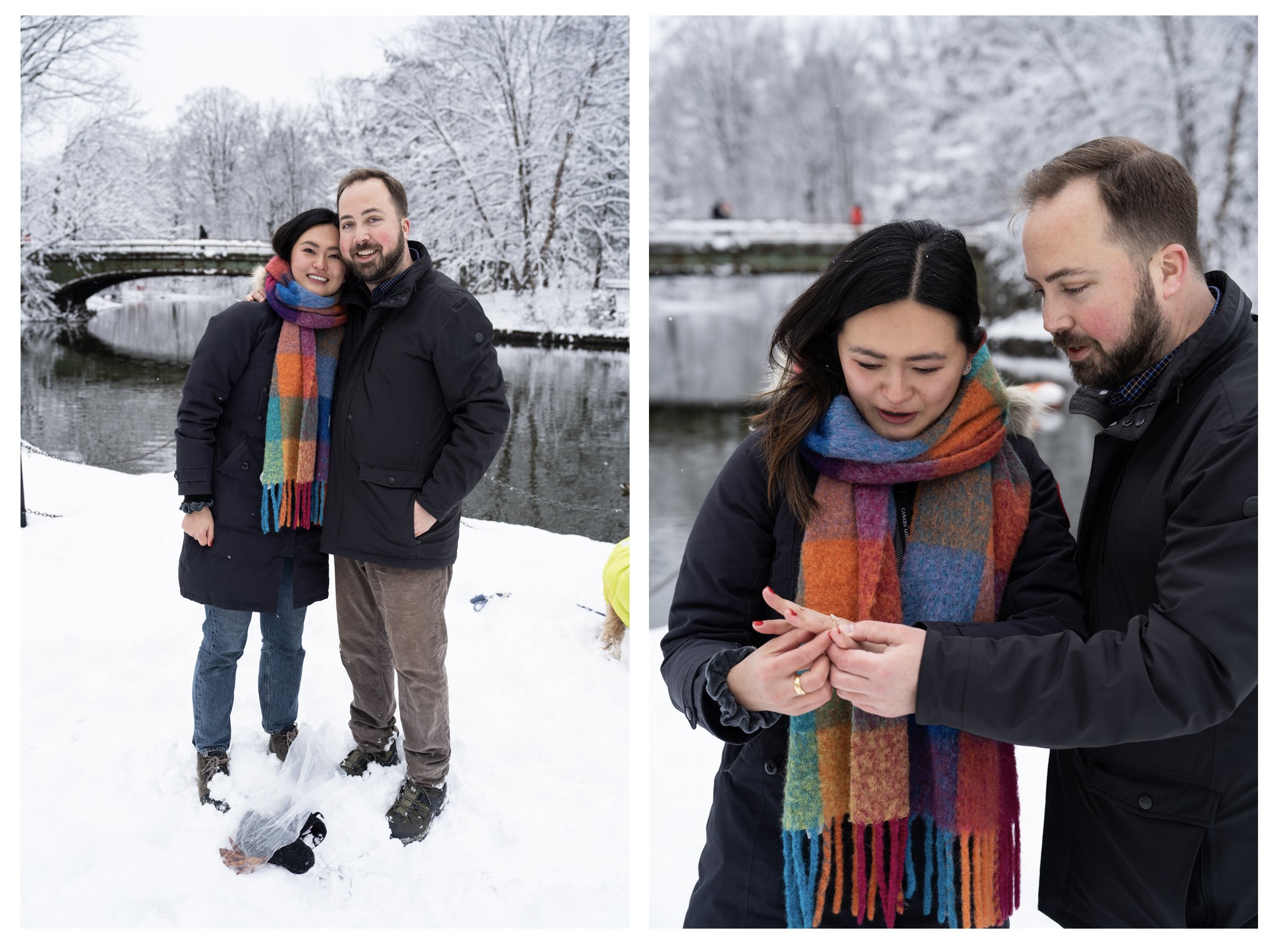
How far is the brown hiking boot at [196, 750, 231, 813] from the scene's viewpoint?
2.11 m

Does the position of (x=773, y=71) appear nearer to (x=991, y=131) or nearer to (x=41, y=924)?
(x=991, y=131)

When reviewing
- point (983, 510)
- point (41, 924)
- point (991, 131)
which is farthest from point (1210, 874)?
point (991, 131)

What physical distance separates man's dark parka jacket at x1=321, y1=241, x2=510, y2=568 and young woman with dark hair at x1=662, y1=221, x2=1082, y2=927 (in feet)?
3.20

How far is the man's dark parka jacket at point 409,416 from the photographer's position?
2010 mm

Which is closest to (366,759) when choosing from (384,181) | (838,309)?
(384,181)

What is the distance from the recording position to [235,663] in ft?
7.07

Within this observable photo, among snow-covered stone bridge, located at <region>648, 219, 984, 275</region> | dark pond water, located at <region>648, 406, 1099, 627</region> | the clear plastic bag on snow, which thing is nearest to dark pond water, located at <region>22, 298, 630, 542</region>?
dark pond water, located at <region>648, 406, 1099, 627</region>

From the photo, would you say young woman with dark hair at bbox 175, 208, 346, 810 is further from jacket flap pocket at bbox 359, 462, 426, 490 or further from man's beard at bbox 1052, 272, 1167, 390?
man's beard at bbox 1052, 272, 1167, 390

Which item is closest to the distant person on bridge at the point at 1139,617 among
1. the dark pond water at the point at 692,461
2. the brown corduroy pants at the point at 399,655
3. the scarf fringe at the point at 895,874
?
the scarf fringe at the point at 895,874

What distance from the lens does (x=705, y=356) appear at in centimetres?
823

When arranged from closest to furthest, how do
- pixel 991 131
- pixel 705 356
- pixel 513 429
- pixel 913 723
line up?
pixel 913 723 < pixel 513 429 < pixel 991 131 < pixel 705 356

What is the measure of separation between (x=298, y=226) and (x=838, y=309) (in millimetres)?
1438

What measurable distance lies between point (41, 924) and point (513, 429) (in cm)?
419

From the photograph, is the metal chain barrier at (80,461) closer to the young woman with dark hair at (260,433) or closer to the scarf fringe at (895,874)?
the young woman with dark hair at (260,433)
